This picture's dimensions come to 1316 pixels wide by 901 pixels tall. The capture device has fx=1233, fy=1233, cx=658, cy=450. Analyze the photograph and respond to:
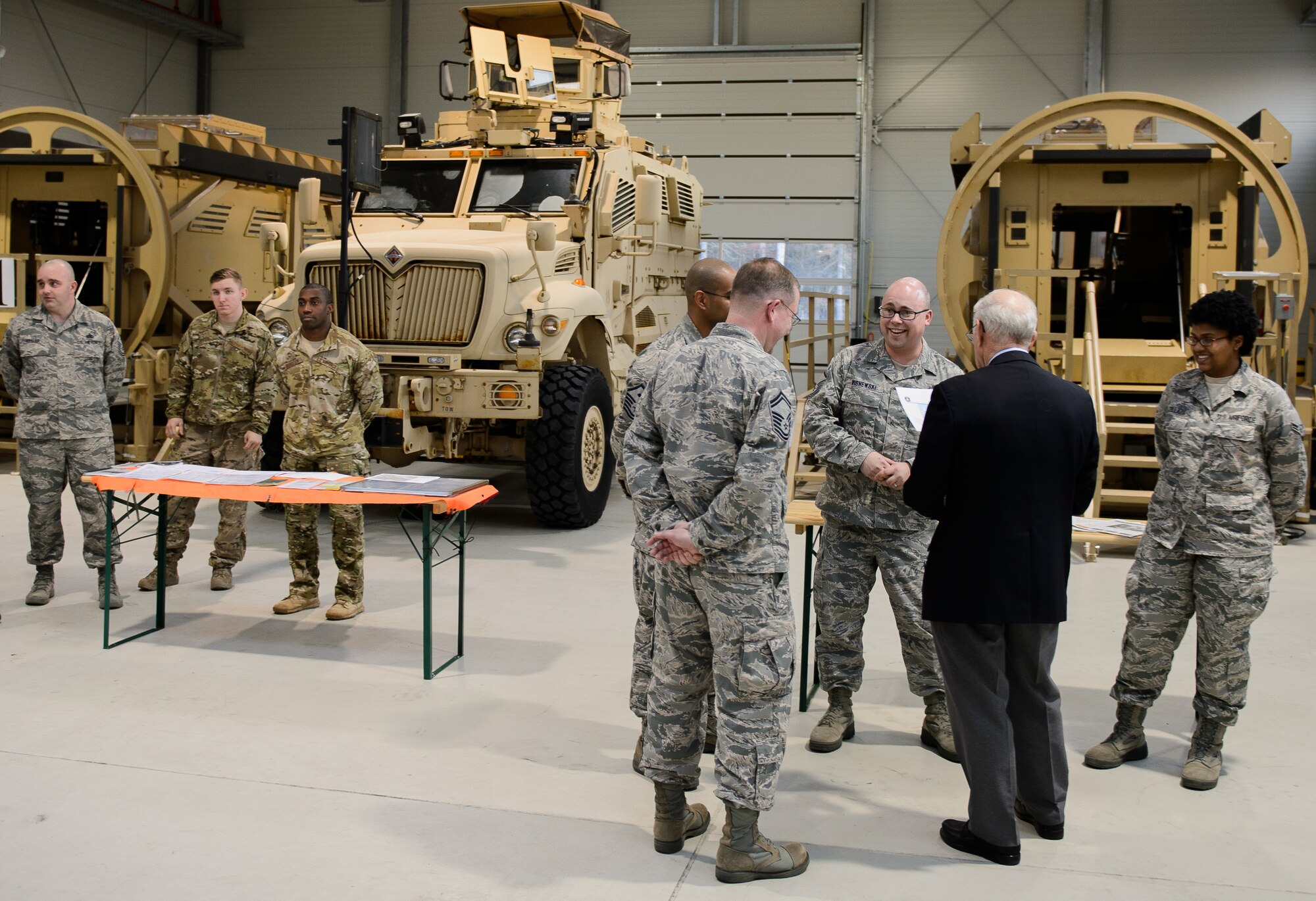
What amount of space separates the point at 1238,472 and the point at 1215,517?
0.51 feet

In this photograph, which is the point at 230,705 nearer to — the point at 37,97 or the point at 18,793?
the point at 18,793

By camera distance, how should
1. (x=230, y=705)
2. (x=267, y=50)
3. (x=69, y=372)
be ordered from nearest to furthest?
(x=230, y=705) < (x=69, y=372) < (x=267, y=50)

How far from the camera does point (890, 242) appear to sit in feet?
55.4

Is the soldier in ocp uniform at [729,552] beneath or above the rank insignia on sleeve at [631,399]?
beneath

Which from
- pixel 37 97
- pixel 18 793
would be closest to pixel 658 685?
pixel 18 793

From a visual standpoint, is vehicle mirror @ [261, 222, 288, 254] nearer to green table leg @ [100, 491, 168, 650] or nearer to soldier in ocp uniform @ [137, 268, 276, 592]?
soldier in ocp uniform @ [137, 268, 276, 592]

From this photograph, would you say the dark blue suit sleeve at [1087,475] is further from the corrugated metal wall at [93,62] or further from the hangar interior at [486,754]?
the corrugated metal wall at [93,62]

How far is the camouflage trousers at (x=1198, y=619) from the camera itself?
371 centimetres

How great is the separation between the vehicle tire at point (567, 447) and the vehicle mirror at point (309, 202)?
1716 millimetres

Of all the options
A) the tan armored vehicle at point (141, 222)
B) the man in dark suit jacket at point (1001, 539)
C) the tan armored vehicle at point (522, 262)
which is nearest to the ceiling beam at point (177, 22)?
the tan armored vehicle at point (141, 222)

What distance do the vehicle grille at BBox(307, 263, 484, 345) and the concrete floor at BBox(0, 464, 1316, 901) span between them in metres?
2.14

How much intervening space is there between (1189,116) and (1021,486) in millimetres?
6098

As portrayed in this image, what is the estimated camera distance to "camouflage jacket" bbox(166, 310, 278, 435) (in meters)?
5.91

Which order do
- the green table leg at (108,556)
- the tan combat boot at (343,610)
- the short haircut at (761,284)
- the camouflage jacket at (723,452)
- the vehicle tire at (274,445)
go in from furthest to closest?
the vehicle tire at (274,445) < the tan combat boot at (343,610) < the green table leg at (108,556) < the short haircut at (761,284) < the camouflage jacket at (723,452)
